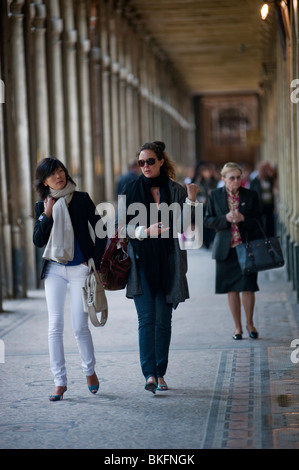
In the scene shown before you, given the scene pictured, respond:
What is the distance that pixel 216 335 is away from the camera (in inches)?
349

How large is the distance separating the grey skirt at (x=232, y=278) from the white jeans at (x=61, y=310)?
2.48m

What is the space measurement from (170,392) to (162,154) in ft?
5.52

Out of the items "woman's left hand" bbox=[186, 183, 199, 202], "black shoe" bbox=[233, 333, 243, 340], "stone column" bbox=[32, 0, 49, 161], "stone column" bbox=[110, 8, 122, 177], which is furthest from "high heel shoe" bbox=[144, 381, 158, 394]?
"stone column" bbox=[110, 8, 122, 177]

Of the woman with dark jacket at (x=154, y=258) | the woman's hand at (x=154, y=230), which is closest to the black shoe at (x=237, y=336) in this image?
the woman with dark jacket at (x=154, y=258)

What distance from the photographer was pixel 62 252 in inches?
250

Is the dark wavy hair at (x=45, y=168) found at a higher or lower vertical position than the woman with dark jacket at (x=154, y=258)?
higher

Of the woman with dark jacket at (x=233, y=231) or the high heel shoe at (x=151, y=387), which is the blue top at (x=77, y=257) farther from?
the woman with dark jacket at (x=233, y=231)

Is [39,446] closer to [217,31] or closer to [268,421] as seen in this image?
[268,421]

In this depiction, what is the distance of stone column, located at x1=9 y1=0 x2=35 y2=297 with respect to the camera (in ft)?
41.6

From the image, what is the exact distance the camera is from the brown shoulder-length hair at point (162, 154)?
21.7 feet

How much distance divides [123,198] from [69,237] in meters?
0.50

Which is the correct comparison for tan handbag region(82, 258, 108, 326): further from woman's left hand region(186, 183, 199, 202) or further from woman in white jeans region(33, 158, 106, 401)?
woman's left hand region(186, 183, 199, 202)

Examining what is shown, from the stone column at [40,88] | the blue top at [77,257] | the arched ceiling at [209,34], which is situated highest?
the arched ceiling at [209,34]

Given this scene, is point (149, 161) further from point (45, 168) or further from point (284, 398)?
point (284, 398)
